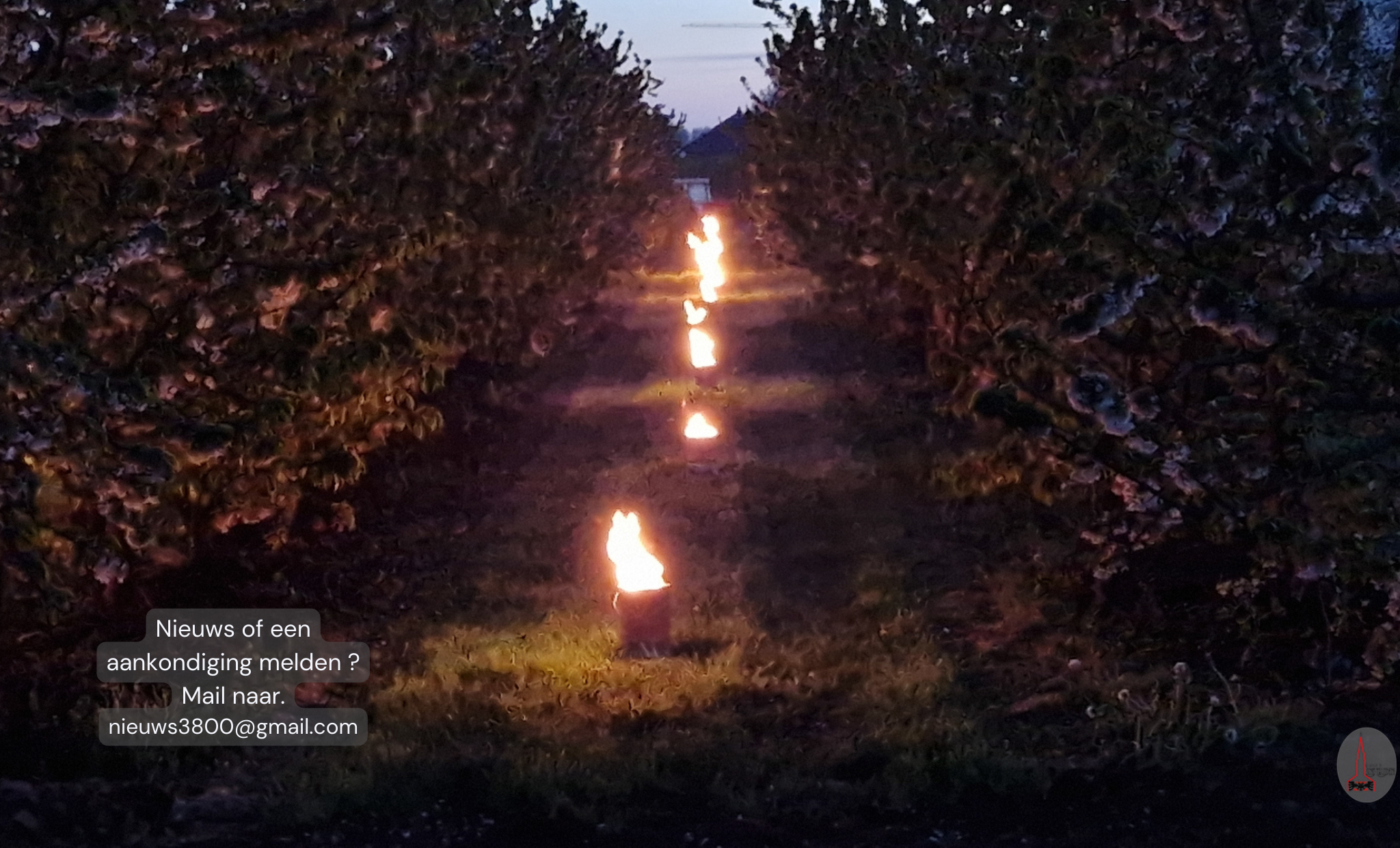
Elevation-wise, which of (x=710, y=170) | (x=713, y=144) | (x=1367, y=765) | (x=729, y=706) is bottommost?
(x=1367, y=765)

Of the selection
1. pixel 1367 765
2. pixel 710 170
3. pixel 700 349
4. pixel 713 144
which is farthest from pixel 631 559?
pixel 713 144

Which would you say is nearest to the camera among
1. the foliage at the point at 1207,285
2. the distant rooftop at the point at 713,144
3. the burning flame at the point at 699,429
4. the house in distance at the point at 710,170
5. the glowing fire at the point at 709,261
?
the foliage at the point at 1207,285

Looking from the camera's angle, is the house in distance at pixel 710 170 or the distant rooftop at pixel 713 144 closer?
the house in distance at pixel 710 170

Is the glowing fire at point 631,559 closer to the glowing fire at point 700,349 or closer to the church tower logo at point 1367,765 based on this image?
the church tower logo at point 1367,765

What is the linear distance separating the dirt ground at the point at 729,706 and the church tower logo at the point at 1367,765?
0.08 metres

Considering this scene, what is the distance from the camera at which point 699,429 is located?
12414 mm

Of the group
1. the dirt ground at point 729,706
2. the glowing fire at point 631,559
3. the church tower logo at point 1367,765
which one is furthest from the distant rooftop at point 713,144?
the church tower logo at point 1367,765

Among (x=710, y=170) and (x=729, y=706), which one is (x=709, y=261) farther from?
(x=710, y=170)

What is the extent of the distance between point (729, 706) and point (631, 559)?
100 cm

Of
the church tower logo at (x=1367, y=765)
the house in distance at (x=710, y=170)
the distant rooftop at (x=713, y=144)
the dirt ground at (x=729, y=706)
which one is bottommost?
the church tower logo at (x=1367, y=765)

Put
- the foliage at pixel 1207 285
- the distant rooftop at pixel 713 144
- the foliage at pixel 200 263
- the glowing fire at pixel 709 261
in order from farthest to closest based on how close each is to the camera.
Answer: the distant rooftop at pixel 713 144 → the glowing fire at pixel 709 261 → the foliage at pixel 1207 285 → the foliage at pixel 200 263

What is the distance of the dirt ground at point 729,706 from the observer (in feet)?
17.9

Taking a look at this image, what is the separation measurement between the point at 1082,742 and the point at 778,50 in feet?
67.4

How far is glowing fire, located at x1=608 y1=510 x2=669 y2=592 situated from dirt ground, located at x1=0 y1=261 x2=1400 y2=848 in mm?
382
